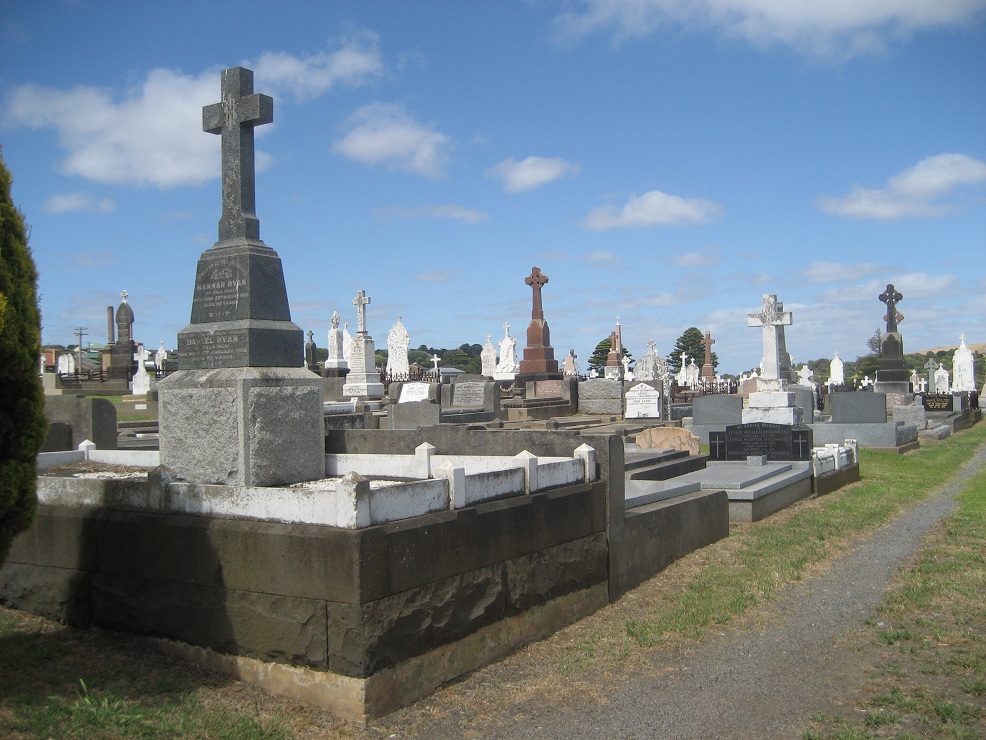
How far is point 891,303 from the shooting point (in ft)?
98.5

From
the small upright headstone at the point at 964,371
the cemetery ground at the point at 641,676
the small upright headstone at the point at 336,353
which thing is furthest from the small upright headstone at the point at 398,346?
the cemetery ground at the point at 641,676

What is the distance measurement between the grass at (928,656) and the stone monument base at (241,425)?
11.9 feet

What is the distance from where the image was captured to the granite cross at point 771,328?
20422 mm

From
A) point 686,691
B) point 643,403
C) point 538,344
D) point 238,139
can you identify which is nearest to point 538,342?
point 538,344

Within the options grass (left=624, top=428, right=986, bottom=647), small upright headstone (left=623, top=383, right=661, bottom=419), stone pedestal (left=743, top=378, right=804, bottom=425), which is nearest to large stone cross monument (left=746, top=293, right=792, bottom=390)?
stone pedestal (left=743, top=378, right=804, bottom=425)

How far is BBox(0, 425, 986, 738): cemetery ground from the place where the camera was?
4.23 metres

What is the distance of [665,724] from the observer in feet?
14.5

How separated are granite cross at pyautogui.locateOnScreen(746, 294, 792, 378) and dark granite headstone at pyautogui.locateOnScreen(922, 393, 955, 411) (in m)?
12.0

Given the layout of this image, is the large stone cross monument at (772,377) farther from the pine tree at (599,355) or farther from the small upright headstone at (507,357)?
the pine tree at (599,355)

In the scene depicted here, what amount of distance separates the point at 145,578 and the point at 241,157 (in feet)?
10.2

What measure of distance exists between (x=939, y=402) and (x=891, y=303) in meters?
3.79

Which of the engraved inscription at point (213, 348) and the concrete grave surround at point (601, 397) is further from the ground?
the engraved inscription at point (213, 348)

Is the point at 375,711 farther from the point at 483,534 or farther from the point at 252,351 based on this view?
the point at 252,351

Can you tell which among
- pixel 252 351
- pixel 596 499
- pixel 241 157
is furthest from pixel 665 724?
pixel 241 157
